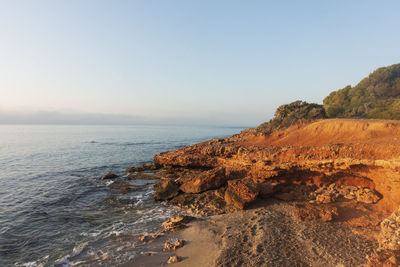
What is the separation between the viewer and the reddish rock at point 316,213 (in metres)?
9.05

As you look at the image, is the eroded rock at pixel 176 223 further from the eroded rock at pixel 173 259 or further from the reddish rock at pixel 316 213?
the reddish rock at pixel 316 213

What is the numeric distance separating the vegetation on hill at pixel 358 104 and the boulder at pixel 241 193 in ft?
47.8

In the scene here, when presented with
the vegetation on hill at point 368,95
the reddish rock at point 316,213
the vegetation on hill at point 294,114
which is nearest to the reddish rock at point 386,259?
the reddish rock at point 316,213

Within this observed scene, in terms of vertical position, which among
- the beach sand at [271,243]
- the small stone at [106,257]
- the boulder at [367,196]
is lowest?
the small stone at [106,257]

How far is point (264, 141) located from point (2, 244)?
2140 centimetres

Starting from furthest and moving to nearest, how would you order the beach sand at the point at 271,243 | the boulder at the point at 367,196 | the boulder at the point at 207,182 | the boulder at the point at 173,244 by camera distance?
the boulder at the point at 207,182, the boulder at the point at 367,196, the boulder at the point at 173,244, the beach sand at the point at 271,243

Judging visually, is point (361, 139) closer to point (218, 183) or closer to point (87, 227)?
point (218, 183)

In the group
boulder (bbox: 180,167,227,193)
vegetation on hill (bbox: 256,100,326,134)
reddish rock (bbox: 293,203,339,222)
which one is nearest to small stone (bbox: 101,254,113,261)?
boulder (bbox: 180,167,227,193)

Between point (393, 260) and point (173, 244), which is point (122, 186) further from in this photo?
point (393, 260)

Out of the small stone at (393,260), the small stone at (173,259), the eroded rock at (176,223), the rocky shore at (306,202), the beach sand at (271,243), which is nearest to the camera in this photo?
the small stone at (393,260)

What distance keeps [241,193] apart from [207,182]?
3351 millimetres

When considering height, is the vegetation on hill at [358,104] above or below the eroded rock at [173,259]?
above

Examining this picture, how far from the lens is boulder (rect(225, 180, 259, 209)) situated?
1145 centimetres

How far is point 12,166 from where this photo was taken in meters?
25.8
